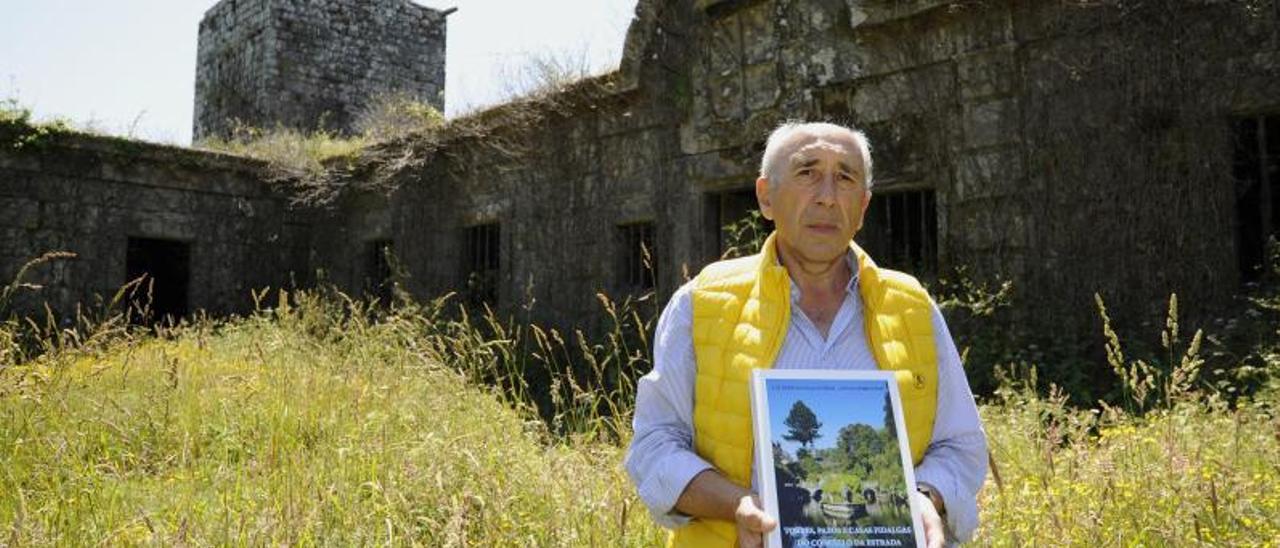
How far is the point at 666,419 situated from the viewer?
1868 millimetres

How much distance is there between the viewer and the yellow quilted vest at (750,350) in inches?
69.7

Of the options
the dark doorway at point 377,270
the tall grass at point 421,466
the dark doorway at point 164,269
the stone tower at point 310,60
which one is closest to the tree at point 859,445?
the tall grass at point 421,466

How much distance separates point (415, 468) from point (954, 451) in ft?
7.49

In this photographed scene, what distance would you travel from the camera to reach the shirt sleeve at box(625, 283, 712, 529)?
5.85 feet

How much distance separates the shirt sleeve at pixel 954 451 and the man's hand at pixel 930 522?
0.30 feet

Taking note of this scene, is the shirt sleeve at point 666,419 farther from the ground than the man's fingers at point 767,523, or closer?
farther from the ground

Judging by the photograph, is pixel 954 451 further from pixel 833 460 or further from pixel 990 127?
pixel 990 127

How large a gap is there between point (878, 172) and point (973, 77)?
3.12 feet

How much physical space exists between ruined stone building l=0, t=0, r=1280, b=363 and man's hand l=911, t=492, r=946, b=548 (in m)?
4.76

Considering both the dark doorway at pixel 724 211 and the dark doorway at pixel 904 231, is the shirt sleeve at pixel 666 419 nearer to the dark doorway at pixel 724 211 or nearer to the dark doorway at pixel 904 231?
the dark doorway at pixel 904 231

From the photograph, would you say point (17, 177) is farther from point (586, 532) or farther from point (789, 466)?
point (789, 466)

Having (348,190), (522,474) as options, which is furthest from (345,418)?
(348,190)

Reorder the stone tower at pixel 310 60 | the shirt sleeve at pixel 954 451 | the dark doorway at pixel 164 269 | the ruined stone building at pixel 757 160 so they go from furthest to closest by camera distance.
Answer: the stone tower at pixel 310 60 < the dark doorway at pixel 164 269 < the ruined stone building at pixel 757 160 < the shirt sleeve at pixel 954 451

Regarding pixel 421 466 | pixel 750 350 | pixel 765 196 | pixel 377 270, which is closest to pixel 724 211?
pixel 421 466
